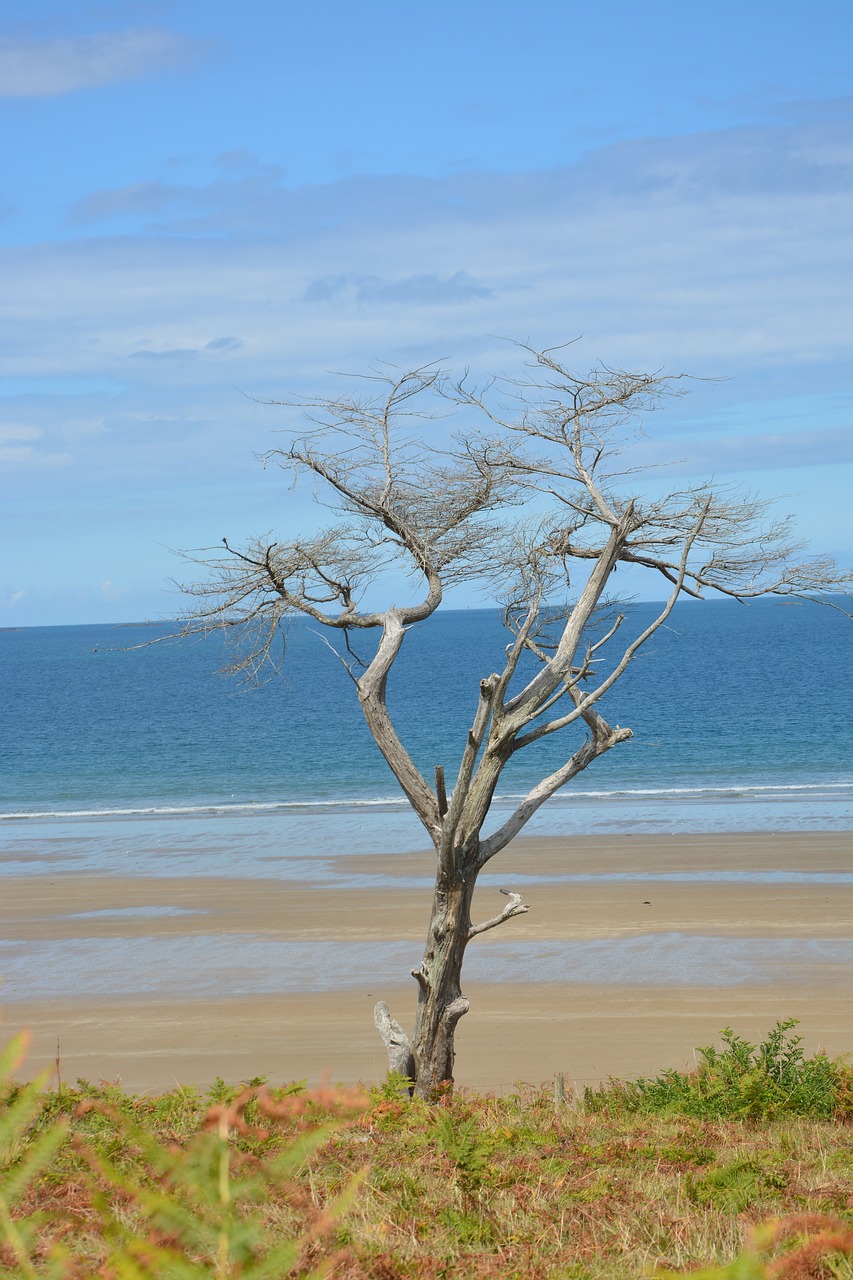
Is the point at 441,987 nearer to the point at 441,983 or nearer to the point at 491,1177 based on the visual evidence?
the point at 441,983

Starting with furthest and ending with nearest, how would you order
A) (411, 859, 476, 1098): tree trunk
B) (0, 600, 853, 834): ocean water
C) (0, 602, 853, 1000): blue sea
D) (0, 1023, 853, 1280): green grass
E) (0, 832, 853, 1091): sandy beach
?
(0, 600, 853, 834): ocean water < (0, 602, 853, 1000): blue sea < (0, 832, 853, 1091): sandy beach < (411, 859, 476, 1098): tree trunk < (0, 1023, 853, 1280): green grass

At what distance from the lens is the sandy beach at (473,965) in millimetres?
13352

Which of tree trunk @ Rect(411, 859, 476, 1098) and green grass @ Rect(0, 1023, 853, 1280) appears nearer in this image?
green grass @ Rect(0, 1023, 853, 1280)

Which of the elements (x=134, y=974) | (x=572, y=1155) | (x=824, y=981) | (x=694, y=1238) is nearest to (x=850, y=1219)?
(x=694, y=1238)

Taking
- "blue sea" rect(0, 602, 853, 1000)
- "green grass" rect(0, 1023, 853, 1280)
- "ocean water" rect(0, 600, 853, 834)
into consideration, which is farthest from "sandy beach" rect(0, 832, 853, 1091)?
"ocean water" rect(0, 600, 853, 834)

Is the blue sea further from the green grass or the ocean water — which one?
the green grass

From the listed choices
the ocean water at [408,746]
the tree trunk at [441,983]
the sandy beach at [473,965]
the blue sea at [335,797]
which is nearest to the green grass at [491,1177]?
the tree trunk at [441,983]

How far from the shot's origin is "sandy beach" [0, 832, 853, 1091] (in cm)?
1335

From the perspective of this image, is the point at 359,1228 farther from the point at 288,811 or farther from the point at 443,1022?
the point at 288,811

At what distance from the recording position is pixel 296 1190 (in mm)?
5016

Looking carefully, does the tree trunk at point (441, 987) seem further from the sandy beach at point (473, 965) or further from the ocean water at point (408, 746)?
the ocean water at point (408, 746)

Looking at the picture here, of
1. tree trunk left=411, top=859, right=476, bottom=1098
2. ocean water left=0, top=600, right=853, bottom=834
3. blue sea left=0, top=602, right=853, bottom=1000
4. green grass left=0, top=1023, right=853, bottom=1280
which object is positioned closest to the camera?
green grass left=0, top=1023, right=853, bottom=1280

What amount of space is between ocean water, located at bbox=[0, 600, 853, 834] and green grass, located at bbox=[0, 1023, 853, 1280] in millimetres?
3744

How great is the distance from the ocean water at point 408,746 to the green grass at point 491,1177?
3.74 metres
